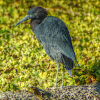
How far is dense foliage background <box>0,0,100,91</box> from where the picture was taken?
3.92 m

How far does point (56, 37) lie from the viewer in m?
3.23

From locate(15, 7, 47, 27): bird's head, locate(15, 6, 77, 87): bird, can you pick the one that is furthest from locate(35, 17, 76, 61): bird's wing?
locate(15, 7, 47, 27): bird's head

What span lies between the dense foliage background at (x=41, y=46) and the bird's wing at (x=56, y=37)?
89 cm

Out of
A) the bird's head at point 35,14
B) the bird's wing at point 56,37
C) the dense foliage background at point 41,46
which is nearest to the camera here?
the bird's wing at point 56,37

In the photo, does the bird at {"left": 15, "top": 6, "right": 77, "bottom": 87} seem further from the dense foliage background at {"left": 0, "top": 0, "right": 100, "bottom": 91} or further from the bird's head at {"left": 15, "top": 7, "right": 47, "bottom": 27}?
the dense foliage background at {"left": 0, "top": 0, "right": 100, "bottom": 91}

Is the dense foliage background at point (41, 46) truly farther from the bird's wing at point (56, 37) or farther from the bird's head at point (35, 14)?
the bird's head at point (35, 14)

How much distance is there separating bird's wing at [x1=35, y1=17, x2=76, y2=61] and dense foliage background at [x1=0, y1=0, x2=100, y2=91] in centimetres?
89

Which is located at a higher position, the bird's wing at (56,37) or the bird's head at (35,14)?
→ the bird's head at (35,14)

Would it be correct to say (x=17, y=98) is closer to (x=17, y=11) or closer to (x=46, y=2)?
(x=17, y=11)

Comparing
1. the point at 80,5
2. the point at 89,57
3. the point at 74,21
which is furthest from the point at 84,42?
the point at 80,5

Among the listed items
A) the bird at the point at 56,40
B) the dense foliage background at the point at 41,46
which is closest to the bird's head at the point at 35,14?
the bird at the point at 56,40

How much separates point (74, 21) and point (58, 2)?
108 centimetres

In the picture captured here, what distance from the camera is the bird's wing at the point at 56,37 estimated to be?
3.20 meters

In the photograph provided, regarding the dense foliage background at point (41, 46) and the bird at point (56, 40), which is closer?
the bird at point (56, 40)
